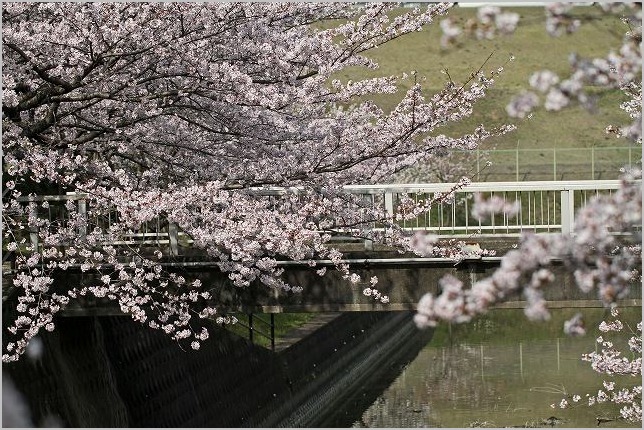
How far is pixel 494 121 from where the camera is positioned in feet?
166

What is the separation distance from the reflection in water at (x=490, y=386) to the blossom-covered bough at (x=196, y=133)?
268 inches

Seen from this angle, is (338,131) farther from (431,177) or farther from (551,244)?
(431,177)

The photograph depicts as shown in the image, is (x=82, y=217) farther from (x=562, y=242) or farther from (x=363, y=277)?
(x=562, y=242)

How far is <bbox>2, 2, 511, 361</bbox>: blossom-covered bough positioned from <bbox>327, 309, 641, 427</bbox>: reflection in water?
681cm

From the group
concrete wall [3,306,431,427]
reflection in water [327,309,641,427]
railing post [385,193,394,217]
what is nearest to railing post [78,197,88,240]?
concrete wall [3,306,431,427]

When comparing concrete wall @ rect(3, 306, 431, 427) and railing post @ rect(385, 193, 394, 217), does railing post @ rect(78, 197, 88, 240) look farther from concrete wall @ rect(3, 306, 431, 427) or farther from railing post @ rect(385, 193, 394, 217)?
railing post @ rect(385, 193, 394, 217)

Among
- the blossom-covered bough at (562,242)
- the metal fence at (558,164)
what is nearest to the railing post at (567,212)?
the blossom-covered bough at (562,242)

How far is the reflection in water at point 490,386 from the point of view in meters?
17.8

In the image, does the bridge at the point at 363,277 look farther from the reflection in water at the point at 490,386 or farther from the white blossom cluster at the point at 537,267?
the white blossom cluster at the point at 537,267

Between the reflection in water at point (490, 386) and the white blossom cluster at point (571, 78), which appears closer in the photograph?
the white blossom cluster at point (571, 78)

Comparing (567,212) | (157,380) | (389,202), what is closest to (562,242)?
(389,202)

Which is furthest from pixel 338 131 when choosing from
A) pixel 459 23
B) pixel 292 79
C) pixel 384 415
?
pixel 384 415

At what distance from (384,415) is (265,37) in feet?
33.8

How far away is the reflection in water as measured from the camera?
702 inches
